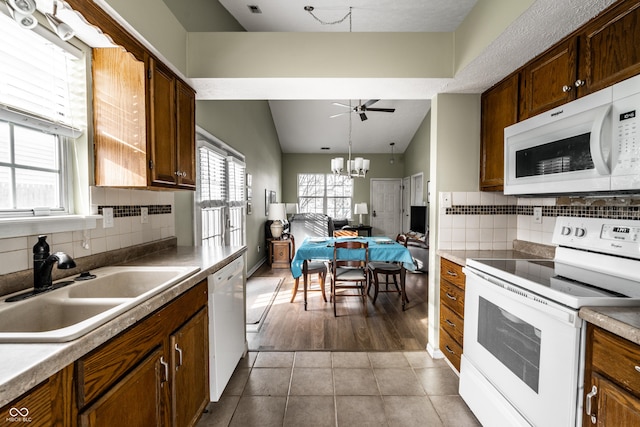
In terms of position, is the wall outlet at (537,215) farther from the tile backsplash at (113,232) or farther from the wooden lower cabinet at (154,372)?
the tile backsplash at (113,232)

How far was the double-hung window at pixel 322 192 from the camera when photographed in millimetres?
8352

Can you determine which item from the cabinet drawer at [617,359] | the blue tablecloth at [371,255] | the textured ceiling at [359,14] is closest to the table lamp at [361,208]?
the blue tablecloth at [371,255]

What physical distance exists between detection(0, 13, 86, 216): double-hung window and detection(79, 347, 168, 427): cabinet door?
0.93 m

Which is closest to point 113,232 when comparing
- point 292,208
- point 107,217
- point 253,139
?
point 107,217

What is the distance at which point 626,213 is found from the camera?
163cm

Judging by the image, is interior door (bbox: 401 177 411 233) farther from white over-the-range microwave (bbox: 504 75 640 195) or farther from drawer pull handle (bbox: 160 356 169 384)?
drawer pull handle (bbox: 160 356 169 384)

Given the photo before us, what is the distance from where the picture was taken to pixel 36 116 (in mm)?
1374

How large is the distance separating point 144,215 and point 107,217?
14.3 inches

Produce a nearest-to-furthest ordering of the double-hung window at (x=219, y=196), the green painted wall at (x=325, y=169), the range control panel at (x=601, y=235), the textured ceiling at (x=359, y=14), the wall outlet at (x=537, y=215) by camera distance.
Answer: the range control panel at (x=601, y=235) < the wall outlet at (x=537, y=215) < the textured ceiling at (x=359, y=14) < the double-hung window at (x=219, y=196) < the green painted wall at (x=325, y=169)

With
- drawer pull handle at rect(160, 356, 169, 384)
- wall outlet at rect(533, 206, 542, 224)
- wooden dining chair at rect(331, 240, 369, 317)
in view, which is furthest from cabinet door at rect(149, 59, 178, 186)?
wall outlet at rect(533, 206, 542, 224)

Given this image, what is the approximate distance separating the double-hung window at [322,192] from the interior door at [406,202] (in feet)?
4.73

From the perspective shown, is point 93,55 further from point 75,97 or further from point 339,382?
point 339,382

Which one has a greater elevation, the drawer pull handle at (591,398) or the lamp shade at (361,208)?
the lamp shade at (361,208)

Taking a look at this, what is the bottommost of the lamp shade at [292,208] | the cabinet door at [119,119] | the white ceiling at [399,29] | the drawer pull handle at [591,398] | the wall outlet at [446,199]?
the drawer pull handle at [591,398]
